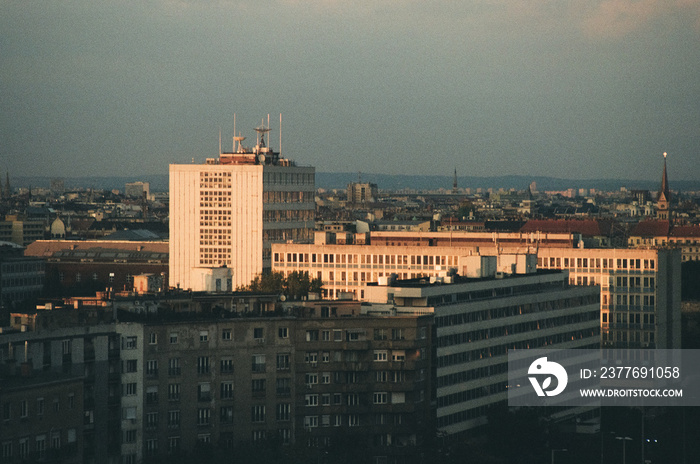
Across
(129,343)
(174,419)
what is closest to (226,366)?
(174,419)

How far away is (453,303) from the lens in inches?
3932

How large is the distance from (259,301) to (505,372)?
20060 mm

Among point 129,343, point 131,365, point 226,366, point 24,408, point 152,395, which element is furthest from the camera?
point 226,366

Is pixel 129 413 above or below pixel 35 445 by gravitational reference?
above

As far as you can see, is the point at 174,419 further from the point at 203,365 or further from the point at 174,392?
the point at 203,365

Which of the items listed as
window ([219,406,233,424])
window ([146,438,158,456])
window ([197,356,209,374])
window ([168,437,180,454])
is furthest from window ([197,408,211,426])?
window ([146,438,158,456])

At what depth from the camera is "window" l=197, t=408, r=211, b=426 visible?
279 ft

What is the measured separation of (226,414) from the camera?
8606cm

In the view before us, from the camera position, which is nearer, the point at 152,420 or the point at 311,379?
the point at 152,420

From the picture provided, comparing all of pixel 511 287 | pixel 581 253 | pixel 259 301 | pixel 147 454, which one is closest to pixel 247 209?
pixel 581 253

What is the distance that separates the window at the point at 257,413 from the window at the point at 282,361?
2.55 metres

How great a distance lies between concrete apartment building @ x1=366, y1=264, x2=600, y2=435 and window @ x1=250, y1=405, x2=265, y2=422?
1239cm

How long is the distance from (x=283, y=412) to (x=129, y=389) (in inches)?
369

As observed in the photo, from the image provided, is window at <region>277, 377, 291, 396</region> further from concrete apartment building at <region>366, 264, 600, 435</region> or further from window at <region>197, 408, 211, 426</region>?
concrete apartment building at <region>366, 264, 600, 435</region>
